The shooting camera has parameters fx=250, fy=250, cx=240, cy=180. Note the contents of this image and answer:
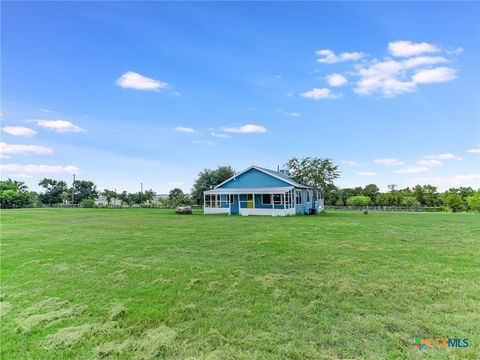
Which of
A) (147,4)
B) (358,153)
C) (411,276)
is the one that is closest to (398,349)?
(411,276)

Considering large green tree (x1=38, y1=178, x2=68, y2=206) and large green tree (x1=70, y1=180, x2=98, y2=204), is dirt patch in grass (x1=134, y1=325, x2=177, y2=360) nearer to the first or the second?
large green tree (x1=70, y1=180, x2=98, y2=204)

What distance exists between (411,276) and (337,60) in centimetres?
1569

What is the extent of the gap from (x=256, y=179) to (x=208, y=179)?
859 cm

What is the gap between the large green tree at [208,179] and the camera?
3108 cm

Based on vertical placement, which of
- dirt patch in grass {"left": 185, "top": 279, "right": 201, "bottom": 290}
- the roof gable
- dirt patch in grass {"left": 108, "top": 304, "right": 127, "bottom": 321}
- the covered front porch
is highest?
the roof gable

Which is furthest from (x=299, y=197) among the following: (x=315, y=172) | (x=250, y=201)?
(x=250, y=201)

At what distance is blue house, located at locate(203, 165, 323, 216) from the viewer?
Result: 2234 cm

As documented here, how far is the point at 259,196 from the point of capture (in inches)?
914

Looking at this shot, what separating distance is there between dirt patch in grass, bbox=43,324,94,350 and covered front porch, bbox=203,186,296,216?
19.3 metres

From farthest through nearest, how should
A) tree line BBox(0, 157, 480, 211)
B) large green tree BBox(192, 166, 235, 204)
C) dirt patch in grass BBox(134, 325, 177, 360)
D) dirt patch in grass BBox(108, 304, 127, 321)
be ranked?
large green tree BBox(192, 166, 235, 204) < tree line BBox(0, 157, 480, 211) < dirt patch in grass BBox(108, 304, 127, 321) < dirt patch in grass BBox(134, 325, 177, 360)

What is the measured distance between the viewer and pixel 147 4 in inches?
428

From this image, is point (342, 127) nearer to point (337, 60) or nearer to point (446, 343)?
point (337, 60)

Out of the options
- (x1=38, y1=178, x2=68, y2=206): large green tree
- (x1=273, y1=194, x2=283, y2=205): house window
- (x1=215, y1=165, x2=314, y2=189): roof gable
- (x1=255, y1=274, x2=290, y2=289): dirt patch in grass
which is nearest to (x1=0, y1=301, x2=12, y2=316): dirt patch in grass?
(x1=255, y1=274, x2=290, y2=289): dirt patch in grass

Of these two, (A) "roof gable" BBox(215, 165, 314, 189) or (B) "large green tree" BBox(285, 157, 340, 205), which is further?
(B) "large green tree" BBox(285, 157, 340, 205)
